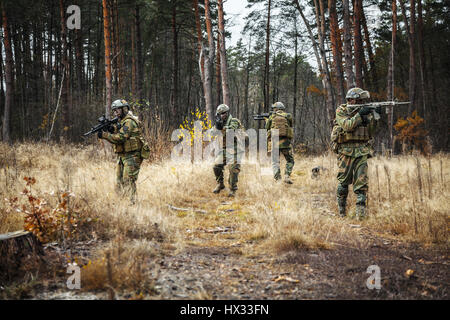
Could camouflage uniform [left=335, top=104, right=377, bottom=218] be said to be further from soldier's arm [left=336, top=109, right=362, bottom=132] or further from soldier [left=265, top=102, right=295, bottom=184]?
soldier [left=265, top=102, right=295, bottom=184]

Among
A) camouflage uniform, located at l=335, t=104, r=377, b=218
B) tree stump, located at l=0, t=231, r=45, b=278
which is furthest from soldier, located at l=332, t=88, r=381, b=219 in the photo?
tree stump, located at l=0, t=231, r=45, b=278

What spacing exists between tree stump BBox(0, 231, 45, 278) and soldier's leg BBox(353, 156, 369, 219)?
14.2 feet

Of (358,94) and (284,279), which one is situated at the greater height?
(358,94)

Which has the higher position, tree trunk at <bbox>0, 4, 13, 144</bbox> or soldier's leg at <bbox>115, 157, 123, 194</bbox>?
tree trunk at <bbox>0, 4, 13, 144</bbox>

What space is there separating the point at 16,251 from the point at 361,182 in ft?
14.8

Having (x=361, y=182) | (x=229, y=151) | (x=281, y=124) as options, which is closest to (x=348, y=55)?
(x=281, y=124)

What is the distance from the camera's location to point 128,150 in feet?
16.3

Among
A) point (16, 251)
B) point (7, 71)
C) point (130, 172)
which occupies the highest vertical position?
point (7, 71)

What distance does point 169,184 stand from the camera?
662 centimetres

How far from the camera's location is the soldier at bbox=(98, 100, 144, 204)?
4.87 meters

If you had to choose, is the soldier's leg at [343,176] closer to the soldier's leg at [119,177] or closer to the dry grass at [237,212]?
the dry grass at [237,212]

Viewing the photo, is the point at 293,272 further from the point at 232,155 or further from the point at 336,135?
the point at 232,155
